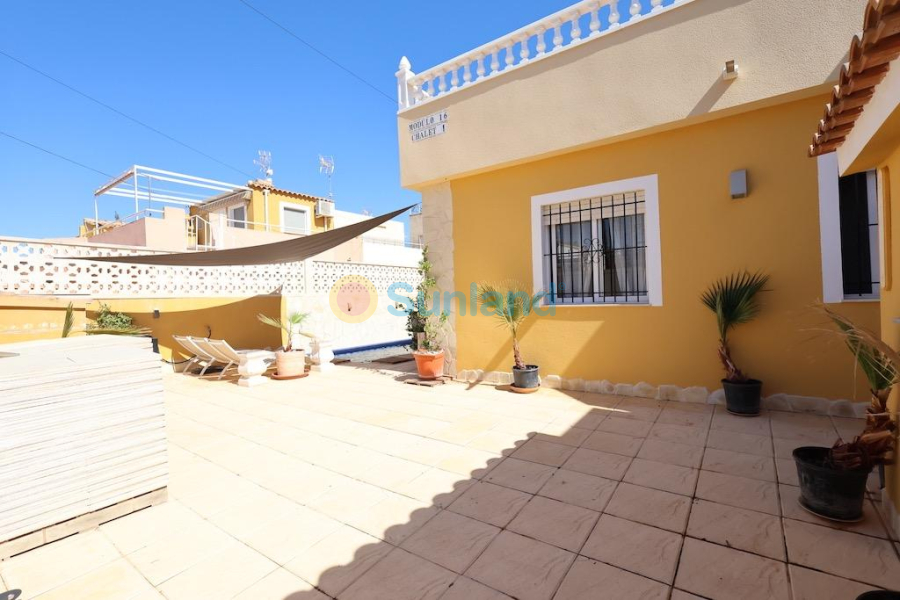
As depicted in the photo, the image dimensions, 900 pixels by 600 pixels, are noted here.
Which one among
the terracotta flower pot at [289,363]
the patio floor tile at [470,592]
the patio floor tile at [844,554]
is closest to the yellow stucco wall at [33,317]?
the terracotta flower pot at [289,363]

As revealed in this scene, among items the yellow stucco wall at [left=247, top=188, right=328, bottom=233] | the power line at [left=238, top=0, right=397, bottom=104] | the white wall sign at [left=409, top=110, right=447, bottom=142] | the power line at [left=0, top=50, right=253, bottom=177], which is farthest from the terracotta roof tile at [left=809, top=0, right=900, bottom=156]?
the yellow stucco wall at [left=247, top=188, right=328, bottom=233]

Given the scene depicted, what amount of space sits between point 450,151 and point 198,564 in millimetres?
6235

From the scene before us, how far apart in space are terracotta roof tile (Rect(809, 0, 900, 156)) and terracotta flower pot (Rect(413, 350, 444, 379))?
18.2ft

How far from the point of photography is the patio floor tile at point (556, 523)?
8.25 ft

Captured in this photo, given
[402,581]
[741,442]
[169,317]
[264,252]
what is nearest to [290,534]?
[402,581]

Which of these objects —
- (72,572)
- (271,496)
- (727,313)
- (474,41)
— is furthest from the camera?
(474,41)

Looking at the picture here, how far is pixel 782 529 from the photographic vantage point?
8.28ft

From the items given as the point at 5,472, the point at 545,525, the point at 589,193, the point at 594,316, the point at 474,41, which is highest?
the point at 474,41

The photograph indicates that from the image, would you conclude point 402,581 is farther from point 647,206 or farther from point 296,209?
point 296,209

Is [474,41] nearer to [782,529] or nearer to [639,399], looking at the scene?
[639,399]

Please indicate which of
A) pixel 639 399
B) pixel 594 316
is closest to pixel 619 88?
pixel 594 316

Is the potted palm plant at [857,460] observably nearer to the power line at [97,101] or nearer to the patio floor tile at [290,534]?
the patio floor tile at [290,534]

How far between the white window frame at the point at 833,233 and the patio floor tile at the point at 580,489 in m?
3.50

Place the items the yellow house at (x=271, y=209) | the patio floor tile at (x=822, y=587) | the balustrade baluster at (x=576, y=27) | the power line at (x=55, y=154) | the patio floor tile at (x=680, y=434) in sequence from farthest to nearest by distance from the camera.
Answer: the yellow house at (x=271, y=209) → the power line at (x=55, y=154) → the balustrade baluster at (x=576, y=27) → the patio floor tile at (x=680, y=434) → the patio floor tile at (x=822, y=587)
